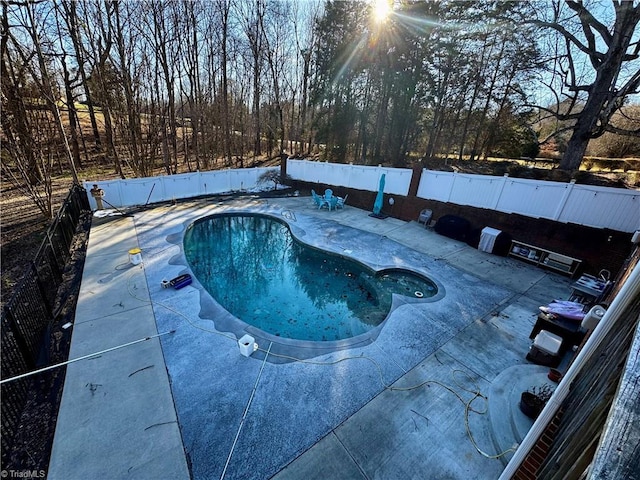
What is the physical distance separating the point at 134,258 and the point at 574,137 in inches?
663

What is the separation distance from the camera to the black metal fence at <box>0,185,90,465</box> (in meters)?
3.21

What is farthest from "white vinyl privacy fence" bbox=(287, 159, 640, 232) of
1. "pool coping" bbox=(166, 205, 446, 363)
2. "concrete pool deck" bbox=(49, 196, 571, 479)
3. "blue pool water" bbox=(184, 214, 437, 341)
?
"blue pool water" bbox=(184, 214, 437, 341)

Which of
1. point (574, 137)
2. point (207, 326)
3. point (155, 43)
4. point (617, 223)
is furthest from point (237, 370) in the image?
point (155, 43)

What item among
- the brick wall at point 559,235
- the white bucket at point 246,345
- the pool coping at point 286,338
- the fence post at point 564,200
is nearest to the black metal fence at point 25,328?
the pool coping at point 286,338

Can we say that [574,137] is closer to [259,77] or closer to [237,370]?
[237,370]

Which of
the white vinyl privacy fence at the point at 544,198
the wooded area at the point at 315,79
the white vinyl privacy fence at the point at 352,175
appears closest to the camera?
the white vinyl privacy fence at the point at 544,198

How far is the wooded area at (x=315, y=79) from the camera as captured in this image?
32.6 feet

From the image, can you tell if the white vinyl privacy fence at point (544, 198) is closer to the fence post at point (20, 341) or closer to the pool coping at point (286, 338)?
the pool coping at point (286, 338)

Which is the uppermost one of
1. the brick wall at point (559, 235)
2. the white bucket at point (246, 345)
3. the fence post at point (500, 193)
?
the fence post at point (500, 193)

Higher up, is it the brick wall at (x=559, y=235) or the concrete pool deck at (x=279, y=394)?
the brick wall at (x=559, y=235)

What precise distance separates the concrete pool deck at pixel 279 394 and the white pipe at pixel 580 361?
1.05 meters

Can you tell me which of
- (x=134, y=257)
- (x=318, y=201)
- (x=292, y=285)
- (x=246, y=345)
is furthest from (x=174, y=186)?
(x=246, y=345)

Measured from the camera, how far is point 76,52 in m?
13.2

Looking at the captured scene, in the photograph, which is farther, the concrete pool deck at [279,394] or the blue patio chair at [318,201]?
the blue patio chair at [318,201]
